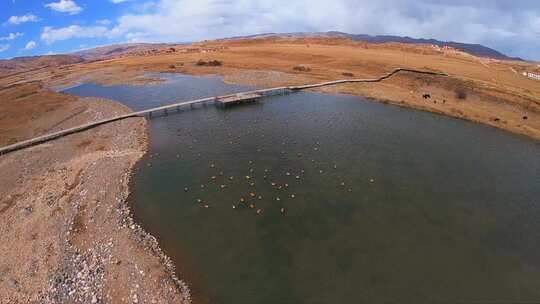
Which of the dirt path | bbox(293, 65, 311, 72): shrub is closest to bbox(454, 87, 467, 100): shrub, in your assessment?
bbox(293, 65, 311, 72): shrub

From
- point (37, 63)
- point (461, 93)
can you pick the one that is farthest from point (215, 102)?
point (37, 63)

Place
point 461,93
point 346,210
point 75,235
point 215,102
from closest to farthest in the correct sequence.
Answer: point 75,235, point 346,210, point 461,93, point 215,102

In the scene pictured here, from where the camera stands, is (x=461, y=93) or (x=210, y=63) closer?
(x=461, y=93)

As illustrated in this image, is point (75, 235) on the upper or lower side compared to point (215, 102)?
lower

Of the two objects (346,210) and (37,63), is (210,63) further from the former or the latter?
(37,63)

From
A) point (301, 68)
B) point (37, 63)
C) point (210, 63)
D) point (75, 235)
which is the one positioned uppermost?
point (37, 63)

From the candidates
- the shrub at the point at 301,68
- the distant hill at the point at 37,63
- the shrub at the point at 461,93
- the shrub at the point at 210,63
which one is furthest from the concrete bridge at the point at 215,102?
the distant hill at the point at 37,63

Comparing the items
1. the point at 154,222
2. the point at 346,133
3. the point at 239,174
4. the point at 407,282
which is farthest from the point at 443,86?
the point at 154,222

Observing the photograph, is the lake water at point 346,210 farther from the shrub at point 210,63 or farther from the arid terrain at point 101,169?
the shrub at point 210,63

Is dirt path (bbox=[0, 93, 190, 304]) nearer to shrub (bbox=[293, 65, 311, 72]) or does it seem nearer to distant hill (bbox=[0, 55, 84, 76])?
shrub (bbox=[293, 65, 311, 72])
